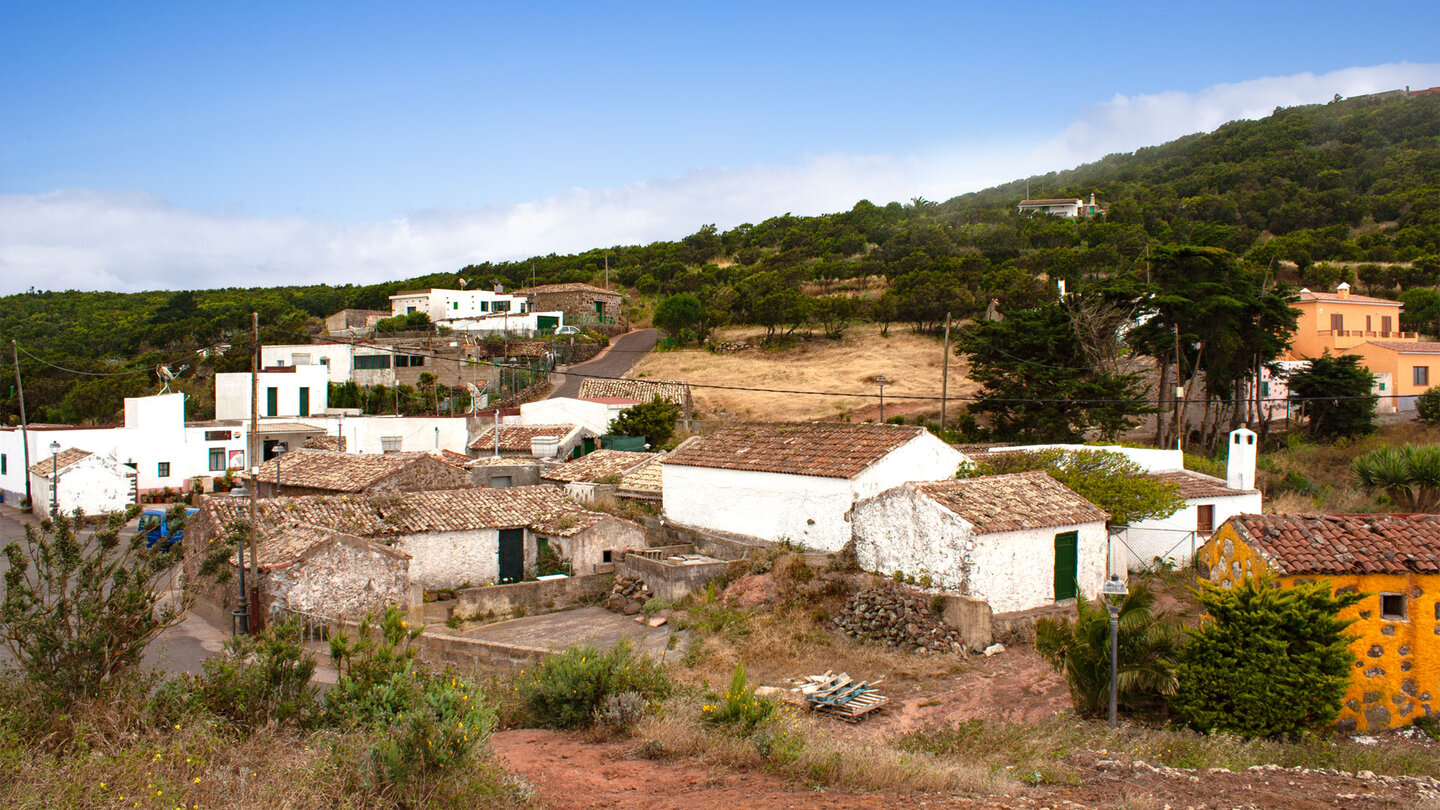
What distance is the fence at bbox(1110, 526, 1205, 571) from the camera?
69.1 feet

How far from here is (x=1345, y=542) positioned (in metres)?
12.0

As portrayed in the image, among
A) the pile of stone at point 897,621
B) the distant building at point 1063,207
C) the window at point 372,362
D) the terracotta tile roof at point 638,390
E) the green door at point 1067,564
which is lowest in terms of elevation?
the pile of stone at point 897,621

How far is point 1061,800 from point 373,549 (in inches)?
563

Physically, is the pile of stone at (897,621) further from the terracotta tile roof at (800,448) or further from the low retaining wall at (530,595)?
the low retaining wall at (530,595)

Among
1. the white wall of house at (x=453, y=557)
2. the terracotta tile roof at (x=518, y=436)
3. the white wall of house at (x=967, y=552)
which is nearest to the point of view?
the white wall of house at (x=967, y=552)

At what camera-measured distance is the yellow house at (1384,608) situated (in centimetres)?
1127

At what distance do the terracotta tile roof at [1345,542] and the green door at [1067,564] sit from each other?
478 centimetres

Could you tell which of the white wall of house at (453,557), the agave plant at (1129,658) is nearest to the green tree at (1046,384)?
the white wall of house at (453,557)

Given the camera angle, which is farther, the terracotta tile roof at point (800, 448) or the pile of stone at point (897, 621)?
the terracotta tile roof at point (800, 448)

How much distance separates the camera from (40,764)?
653 centimetres

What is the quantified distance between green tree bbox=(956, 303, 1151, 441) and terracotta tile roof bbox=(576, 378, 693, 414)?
48.3ft

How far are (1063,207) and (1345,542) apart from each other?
8436 centimetres

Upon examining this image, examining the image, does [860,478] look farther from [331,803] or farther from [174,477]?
[174,477]

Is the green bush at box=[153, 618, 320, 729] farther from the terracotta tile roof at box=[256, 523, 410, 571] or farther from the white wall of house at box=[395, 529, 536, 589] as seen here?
the white wall of house at box=[395, 529, 536, 589]
